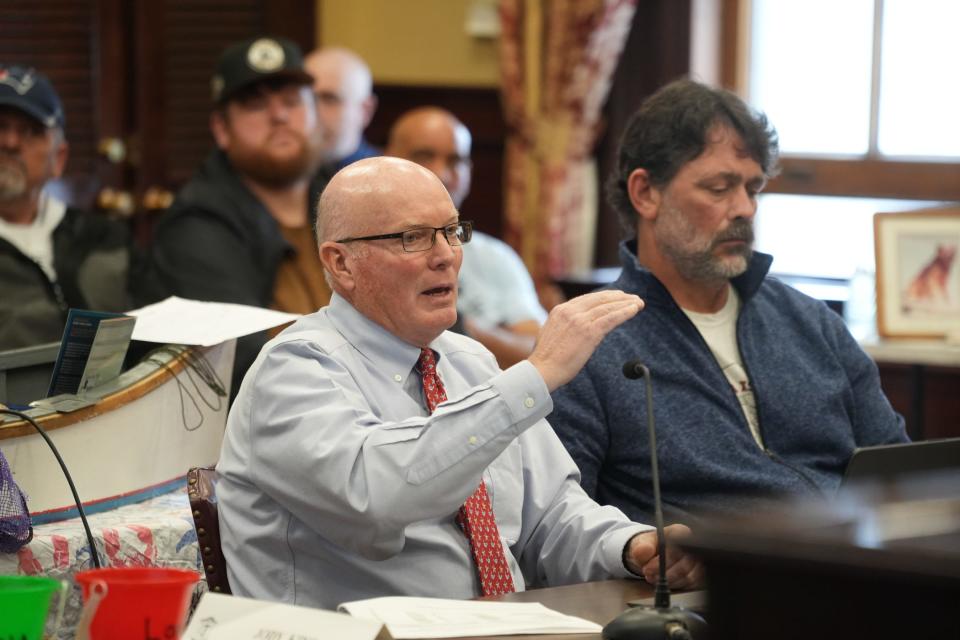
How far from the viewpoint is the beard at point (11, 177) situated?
3.25m

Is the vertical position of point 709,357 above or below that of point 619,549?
above

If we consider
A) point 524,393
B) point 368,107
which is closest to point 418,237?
point 524,393

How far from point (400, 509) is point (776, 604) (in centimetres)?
62

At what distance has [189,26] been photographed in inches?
212

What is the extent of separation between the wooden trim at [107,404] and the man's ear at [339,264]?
1.42 feet

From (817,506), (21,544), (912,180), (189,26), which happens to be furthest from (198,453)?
(189,26)

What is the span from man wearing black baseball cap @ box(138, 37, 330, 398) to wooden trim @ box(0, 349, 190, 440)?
656 millimetres

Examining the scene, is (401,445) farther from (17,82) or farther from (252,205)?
(17,82)

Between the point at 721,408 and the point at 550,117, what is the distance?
2.78 metres

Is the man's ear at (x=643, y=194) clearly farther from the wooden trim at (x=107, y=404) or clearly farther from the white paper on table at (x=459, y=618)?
the white paper on table at (x=459, y=618)

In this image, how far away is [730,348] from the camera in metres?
2.42

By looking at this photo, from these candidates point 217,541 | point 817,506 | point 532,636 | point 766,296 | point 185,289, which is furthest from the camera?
point 185,289

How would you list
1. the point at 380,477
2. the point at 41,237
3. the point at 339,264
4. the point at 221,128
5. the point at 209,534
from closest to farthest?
the point at 380,477
the point at 209,534
the point at 339,264
the point at 41,237
the point at 221,128

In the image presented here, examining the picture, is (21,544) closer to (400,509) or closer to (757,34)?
(400,509)
